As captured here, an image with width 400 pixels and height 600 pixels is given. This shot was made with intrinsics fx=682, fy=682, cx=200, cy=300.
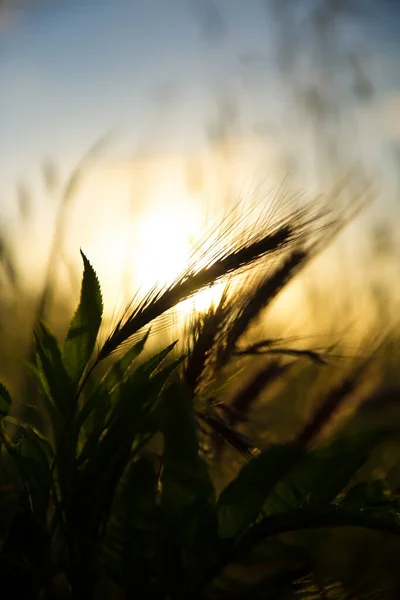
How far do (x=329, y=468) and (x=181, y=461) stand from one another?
15 cm

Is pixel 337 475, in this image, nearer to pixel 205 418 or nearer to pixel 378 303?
pixel 205 418

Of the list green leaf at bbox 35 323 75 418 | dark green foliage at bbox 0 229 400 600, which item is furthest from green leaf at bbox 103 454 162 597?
green leaf at bbox 35 323 75 418

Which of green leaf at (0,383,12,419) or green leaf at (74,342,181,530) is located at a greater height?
green leaf at (0,383,12,419)

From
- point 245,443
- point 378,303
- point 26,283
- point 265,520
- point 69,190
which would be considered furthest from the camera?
point 378,303

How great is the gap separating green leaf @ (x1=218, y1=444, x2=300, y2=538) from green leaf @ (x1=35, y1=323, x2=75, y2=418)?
0.21 m

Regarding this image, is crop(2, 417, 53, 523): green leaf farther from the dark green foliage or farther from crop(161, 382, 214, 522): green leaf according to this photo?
crop(161, 382, 214, 522): green leaf

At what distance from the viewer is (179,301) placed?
0.75 metres

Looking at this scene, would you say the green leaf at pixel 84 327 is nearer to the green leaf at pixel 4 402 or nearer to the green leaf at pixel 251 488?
the green leaf at pixel 4 402

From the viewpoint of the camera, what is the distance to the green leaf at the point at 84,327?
0.81 metres

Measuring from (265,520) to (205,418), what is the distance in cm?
21

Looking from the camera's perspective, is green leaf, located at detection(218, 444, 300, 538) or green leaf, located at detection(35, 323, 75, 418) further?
green leaf, located at detection(35, 323, 75, 418)

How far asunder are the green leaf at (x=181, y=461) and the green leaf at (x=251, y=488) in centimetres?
2

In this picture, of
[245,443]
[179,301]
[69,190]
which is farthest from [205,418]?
[69,190]

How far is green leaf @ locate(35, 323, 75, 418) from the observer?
0.78 m
